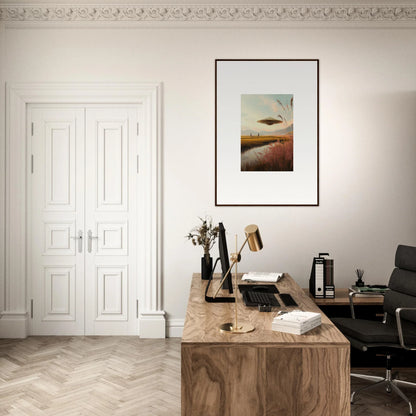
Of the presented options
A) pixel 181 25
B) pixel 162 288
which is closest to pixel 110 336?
pixel 162 288

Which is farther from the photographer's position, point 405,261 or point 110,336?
point 110,336

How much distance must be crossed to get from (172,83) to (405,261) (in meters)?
2.72

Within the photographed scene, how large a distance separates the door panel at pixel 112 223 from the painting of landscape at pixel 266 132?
1.13 metres

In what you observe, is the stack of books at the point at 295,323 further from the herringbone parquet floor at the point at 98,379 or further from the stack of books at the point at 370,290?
the stack of books at the point at 370,290

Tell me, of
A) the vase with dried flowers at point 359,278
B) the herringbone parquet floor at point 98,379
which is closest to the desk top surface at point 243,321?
the herringbone parquet floor at point 98,379

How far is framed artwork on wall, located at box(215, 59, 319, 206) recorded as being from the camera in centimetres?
447

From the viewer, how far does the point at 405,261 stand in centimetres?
345

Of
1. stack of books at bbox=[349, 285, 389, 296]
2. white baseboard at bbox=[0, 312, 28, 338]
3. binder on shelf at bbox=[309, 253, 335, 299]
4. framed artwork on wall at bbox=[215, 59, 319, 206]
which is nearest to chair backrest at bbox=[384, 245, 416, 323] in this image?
stack of books at bbox=[349, 285, 389, 296]

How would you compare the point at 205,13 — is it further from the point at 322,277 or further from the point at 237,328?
the point at 237,328

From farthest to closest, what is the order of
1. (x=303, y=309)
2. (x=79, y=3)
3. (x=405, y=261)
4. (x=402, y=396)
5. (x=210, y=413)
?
(x=79, y=3) → (x=405, y=261) → (x=402, y=396) → (x=303, y=309) → (x=210, y=413)

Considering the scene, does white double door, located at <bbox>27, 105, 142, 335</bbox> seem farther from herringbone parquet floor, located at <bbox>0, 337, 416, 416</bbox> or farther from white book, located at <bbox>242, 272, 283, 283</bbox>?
white book, located at <bbox>242, 272, 283, 283</bbox>

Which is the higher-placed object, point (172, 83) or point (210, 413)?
point (172, 83)

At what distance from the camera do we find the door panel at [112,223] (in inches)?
181

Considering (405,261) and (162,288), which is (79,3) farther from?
(405,261)
